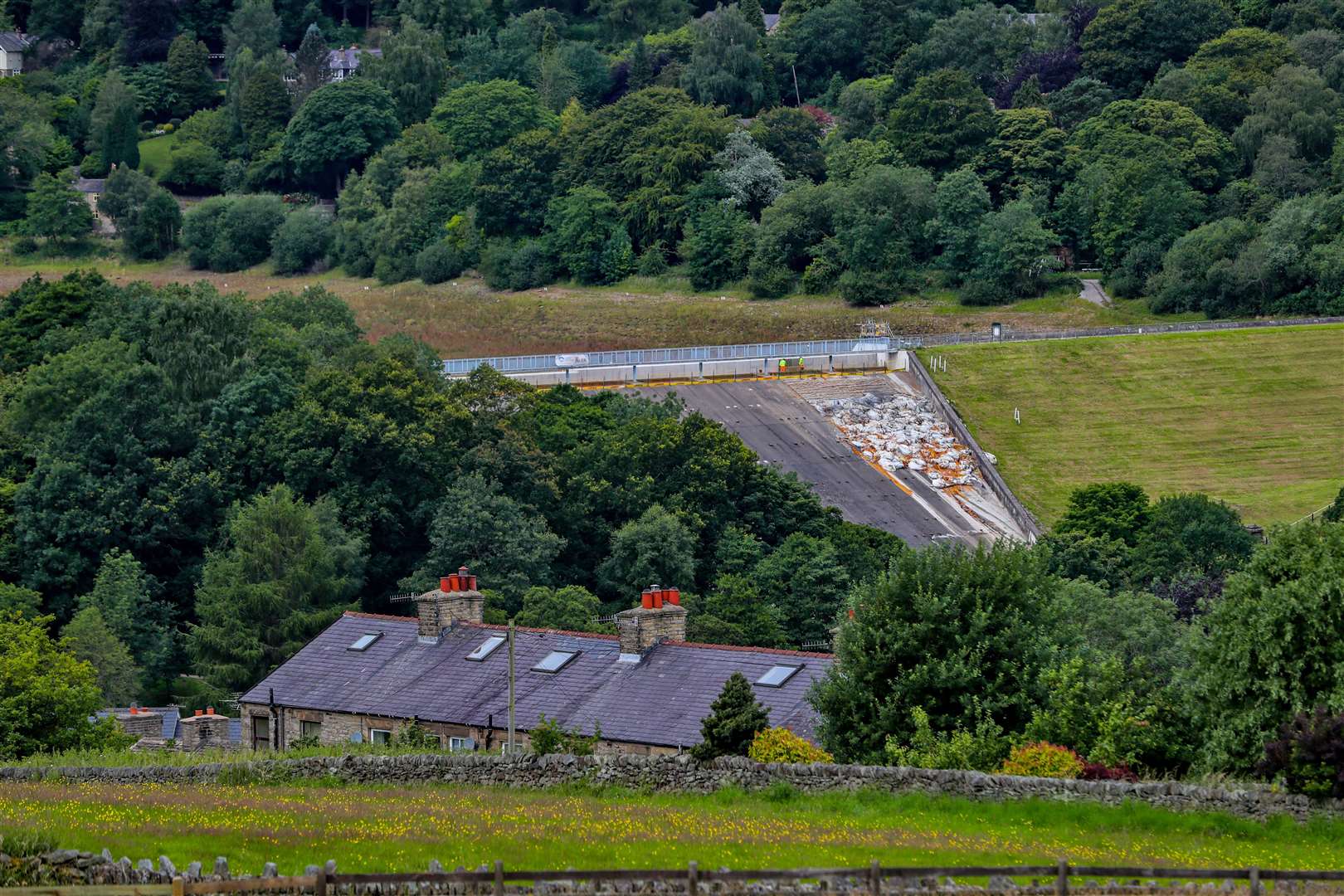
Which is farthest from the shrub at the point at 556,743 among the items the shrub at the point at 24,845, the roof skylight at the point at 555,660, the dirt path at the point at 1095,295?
the dirt path at the point at 1095,295

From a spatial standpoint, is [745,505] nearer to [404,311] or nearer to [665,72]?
[404,311]

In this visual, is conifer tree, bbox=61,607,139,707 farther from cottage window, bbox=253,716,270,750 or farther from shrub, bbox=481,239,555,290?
shrub, bbox=481,239,555,290

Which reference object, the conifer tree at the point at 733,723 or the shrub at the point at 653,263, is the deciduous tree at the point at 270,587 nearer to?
the conifer tree at the point at 733,723

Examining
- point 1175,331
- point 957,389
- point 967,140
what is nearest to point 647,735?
point 957,389

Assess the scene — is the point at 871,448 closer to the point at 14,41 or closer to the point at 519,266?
the point at 519,266

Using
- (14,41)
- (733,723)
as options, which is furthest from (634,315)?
(733,723)
